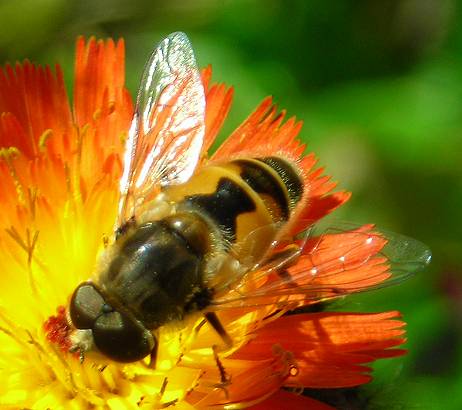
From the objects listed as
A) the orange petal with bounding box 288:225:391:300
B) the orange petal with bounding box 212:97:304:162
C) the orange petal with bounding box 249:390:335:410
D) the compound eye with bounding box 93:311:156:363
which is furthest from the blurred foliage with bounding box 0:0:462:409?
the compound eye with bounding box 93:311:156:363

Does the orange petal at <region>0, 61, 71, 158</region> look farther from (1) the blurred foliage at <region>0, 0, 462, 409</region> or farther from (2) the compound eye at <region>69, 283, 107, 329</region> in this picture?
(1) the blurred foliage at <region>0, 0, 462, 409</region>

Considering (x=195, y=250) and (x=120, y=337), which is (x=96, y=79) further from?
(x=120, y=337)

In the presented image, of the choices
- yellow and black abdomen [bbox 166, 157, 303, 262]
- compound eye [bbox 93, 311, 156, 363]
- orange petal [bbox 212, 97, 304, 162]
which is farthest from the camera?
orange petal [bbox 212, 97, 304, 162]

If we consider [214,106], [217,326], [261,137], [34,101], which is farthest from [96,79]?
[217,326]

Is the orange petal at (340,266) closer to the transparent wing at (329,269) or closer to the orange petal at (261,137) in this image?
the transparent wing at (329,269)

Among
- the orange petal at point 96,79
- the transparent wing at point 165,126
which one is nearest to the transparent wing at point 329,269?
the transparent wing at point 165,126

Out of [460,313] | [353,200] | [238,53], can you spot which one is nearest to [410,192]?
[353,200]
